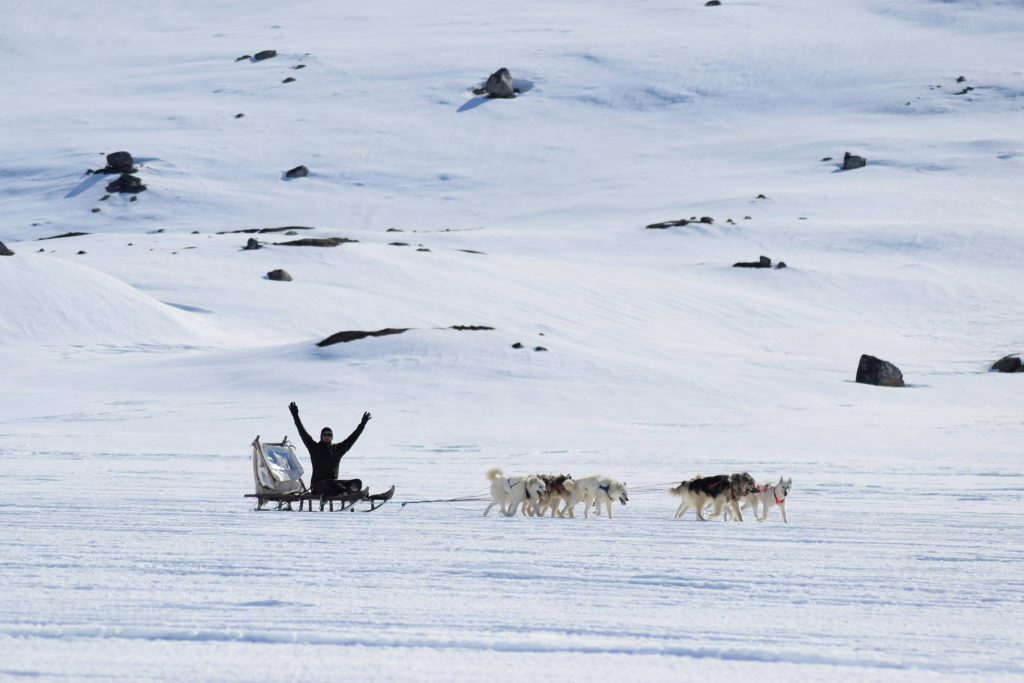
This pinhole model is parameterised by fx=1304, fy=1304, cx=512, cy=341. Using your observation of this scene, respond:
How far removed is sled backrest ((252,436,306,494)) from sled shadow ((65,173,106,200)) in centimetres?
7323

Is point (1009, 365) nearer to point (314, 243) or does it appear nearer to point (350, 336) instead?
point (350, 336)

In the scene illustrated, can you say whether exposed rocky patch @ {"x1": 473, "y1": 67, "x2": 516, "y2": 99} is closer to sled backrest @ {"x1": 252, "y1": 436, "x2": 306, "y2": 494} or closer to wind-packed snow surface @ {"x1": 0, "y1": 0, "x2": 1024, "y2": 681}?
wind-packed snow surface @ {"x1": 0, "y1": 0, "x2": 1024, "y2": 681}

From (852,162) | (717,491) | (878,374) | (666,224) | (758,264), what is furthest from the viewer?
(852,162)

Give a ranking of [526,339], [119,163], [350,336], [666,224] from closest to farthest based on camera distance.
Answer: [526,339]
[350,336]
[666,224]
[119,163]

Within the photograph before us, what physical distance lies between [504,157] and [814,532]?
79.2m

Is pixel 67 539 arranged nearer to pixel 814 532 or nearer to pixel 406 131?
pixel 814 532

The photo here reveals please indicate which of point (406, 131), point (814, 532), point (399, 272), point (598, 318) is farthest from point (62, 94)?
point (814, 532)

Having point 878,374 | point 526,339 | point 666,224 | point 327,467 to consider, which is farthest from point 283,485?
point 666,224

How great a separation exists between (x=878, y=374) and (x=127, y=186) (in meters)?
59.5

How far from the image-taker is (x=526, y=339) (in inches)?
1249

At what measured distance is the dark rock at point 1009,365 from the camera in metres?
34.0

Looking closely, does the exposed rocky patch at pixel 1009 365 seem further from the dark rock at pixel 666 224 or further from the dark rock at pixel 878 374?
the dark rock at pixel 666 224

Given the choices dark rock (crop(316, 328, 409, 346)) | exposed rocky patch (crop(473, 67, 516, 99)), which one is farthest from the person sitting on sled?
exposed rocky patch (crop(473, 67, 516, 99))

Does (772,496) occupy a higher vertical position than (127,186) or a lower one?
lower
